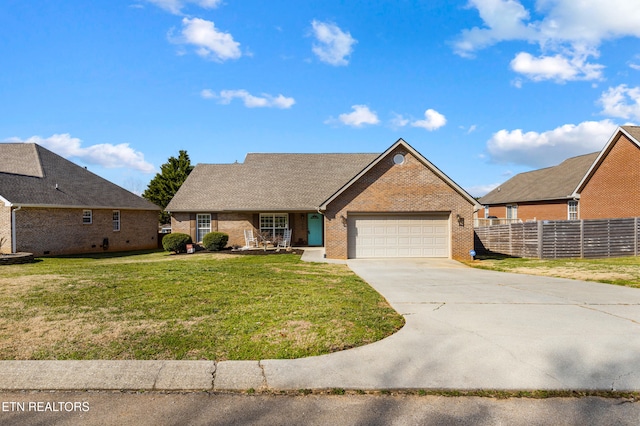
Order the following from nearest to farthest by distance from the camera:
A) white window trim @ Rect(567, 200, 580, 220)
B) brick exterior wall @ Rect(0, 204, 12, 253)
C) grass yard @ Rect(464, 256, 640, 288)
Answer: grass yard @ Rect(464, 256, 640, 288) < brick exterior wall @ Rect(0, 204, 12, 253) < white window trim @ Rect(567, 200, 580, 220)

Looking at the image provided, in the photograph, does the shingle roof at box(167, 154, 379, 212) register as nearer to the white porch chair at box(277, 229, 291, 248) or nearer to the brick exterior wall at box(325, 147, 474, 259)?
the white porch chair at box(277, 229, 291, 248)

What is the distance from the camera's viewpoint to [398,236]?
750 inches

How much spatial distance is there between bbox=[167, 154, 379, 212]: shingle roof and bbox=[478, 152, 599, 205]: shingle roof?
13780 millimetres

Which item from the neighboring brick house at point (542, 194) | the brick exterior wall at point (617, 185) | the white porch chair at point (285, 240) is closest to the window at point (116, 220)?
the white porch chair at point (285, 240)

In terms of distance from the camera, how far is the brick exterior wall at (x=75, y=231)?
21.0 meters

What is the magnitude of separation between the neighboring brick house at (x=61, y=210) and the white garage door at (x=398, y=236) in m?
16.5

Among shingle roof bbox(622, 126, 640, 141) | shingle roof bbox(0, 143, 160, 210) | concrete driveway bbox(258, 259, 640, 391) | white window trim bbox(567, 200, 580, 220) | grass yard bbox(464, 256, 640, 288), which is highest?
shingle roof bbox(622, 126, 640, 141)

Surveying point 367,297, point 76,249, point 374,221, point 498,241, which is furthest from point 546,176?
point 76,249

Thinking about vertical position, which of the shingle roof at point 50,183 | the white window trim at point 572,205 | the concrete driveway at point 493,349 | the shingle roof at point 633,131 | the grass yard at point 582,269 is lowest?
the grass yard at point 582,269

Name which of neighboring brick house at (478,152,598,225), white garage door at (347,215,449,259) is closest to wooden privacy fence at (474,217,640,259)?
white garage door at (347,215,449,259)

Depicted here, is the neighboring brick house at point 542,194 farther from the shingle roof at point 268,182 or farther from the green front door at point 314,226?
the green front door at point 314,226

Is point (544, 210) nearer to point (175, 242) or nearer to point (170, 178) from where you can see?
point (175, 242)

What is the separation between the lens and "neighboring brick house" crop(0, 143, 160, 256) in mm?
20688

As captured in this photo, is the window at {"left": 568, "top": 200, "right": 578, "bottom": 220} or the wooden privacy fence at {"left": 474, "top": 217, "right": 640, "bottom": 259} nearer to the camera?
the wooden privacy fence at {"left": 474, "top": 217, "right": 640, "bottom": 259}
